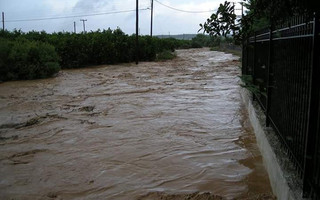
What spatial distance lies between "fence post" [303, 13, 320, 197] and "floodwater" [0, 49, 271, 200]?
116 centimetres

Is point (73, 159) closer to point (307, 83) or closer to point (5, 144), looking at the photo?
point (5, 144)

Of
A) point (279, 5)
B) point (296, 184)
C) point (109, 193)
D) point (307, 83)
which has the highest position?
point (279, 5)

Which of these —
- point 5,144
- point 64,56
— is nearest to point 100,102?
point 5,144

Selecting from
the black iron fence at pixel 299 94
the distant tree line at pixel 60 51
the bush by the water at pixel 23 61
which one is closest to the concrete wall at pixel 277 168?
the black iron fence at pixel 299 94

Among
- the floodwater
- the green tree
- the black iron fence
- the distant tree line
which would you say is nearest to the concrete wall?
the black iron fence

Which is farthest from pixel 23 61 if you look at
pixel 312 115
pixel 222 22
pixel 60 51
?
pixel 312 115

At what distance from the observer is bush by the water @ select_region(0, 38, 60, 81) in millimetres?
16703

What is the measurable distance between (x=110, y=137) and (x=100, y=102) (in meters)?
4.07

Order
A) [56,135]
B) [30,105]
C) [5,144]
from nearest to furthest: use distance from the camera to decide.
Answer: [5,144] < [56,135] < [30,105]

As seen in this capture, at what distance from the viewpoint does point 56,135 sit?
6578mm

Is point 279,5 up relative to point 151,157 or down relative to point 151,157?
up

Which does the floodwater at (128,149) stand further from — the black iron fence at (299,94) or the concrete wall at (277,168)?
the black iron fence at (299,94)

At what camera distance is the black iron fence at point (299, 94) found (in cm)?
264

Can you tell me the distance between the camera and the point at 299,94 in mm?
3215
